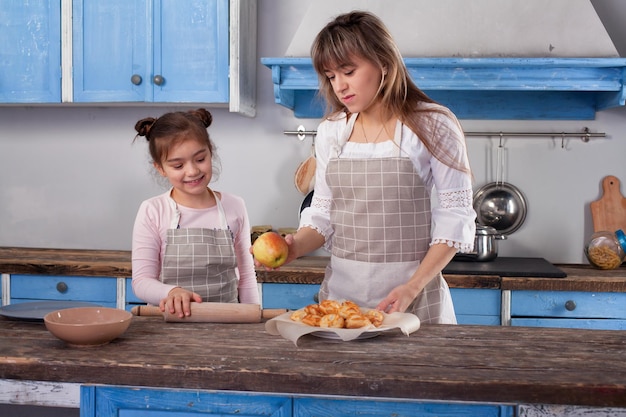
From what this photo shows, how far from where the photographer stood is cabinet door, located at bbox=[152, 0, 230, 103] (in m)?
3.19

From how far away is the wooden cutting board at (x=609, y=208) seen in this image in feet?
11.3

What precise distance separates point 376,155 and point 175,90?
1.46 meters

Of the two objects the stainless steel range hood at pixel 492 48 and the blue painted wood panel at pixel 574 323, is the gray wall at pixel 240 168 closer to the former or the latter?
the stainless steel range hood at pixel 492 48

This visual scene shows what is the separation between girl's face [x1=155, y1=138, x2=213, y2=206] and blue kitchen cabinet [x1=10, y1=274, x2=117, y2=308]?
112 centimetres

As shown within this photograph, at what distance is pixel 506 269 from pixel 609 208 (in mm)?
823

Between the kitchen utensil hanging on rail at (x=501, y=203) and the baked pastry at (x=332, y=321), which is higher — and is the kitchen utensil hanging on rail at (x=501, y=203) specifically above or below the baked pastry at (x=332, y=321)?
above

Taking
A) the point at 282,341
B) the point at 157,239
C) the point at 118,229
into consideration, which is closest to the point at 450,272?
the point at 157,239

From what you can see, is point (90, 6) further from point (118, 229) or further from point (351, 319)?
point (351, 319)

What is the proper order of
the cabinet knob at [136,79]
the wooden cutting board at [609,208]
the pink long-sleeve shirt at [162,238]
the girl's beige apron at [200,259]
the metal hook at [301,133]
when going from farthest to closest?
1. the metal hook at [301,133]
2. the wooden cutting board at [609,208]
3. the cabinet knob at [136,79]
4. the girl's beige apron at [200,259]
5. the pink long-sleeve shirt at [162,238]

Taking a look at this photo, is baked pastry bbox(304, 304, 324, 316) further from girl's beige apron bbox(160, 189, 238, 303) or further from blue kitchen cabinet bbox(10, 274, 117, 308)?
blue kitchen cabinet bbox(10, 274, 117, 308)

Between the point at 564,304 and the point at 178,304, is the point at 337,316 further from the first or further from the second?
the point at 564,304

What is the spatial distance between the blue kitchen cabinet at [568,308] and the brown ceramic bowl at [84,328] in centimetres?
179

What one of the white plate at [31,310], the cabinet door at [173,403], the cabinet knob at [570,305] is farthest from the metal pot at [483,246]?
the cabinet door at [173,403]

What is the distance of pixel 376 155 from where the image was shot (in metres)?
2.07
